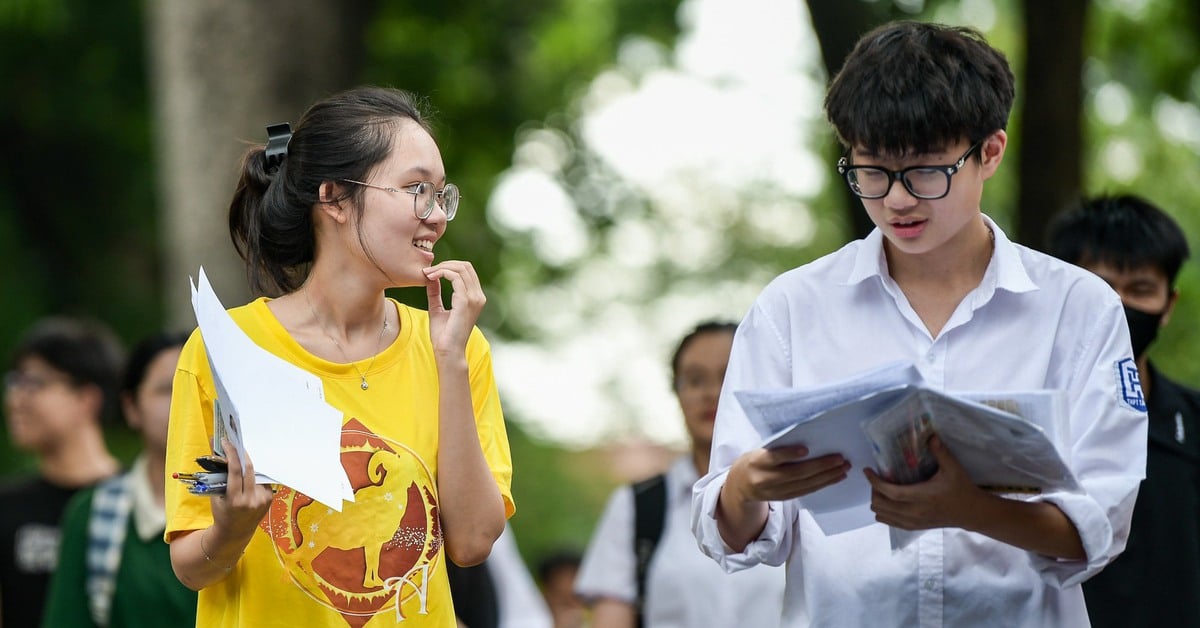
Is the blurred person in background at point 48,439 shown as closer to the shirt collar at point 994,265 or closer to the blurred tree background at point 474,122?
the blurred tree background at point 474,122

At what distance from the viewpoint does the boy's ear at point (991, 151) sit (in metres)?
3.09

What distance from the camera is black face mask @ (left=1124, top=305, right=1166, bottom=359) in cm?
426

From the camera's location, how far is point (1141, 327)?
4273 millimetres

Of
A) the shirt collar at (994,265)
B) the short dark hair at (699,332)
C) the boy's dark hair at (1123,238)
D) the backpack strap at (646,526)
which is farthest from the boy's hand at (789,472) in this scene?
the short dark hair at (699,332)

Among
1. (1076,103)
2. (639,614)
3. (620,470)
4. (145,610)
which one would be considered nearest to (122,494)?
(145,610)

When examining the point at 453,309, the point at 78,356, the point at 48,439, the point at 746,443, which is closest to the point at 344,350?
the point at 453,309

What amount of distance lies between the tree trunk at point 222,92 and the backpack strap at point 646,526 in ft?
13.8

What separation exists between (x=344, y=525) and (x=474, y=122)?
10.8 meters

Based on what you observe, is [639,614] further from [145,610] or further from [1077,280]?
[1077,280]

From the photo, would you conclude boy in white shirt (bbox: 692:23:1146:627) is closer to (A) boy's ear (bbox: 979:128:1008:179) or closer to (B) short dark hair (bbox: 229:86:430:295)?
(A) boy's ear (bbox: 979:128:1008:179)

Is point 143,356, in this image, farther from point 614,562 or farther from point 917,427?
point 917,427

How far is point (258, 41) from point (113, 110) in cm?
539

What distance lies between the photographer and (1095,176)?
1606cm

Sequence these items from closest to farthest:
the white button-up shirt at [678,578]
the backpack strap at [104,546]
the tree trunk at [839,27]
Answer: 1. the backpack strap at [104,546]
2. the white button-up shirt at [678,578]
3. the tree trunk at [839,27]
